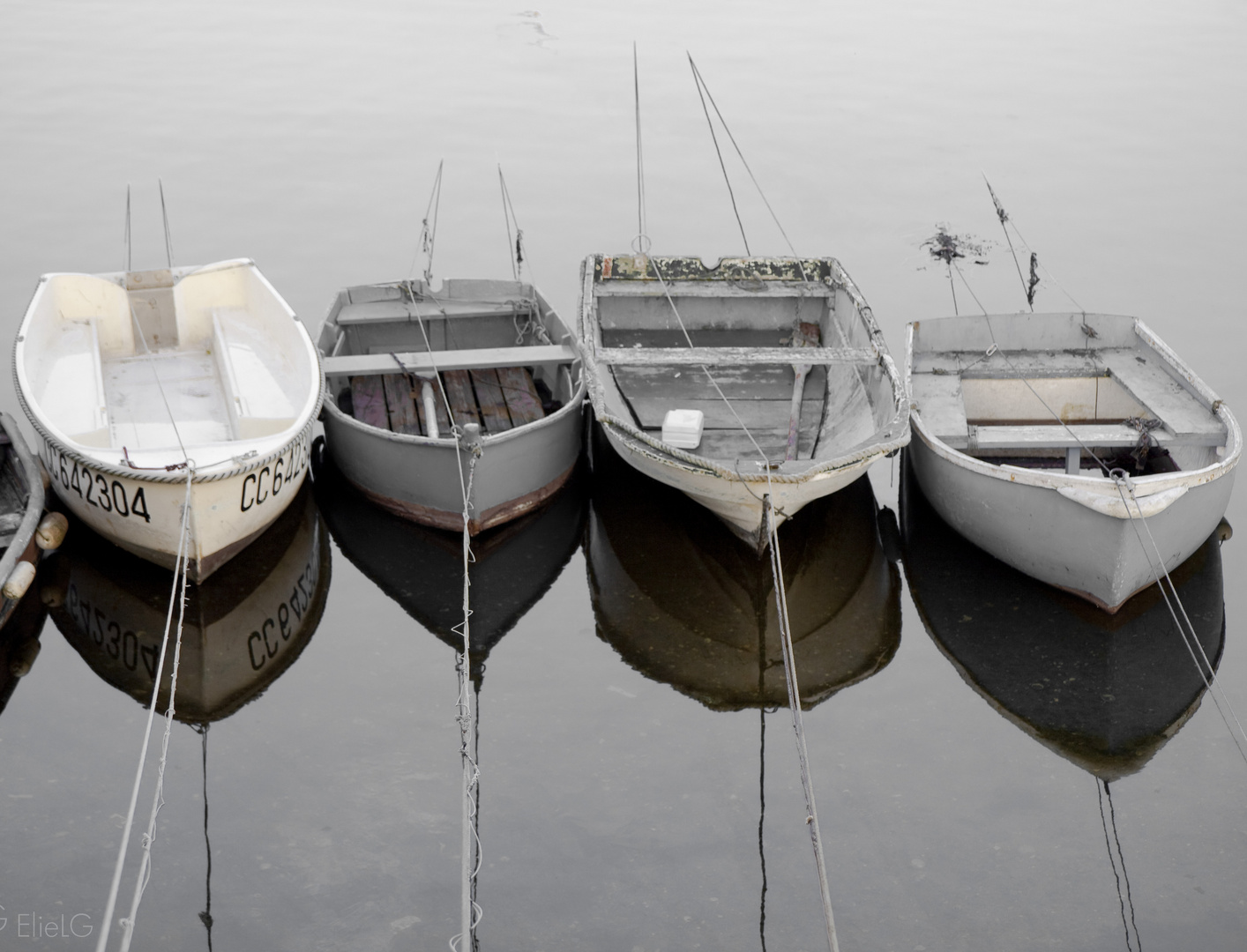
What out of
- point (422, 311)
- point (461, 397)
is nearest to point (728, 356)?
point (461, 397)

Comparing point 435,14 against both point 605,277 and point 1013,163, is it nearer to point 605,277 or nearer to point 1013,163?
point 1013,163

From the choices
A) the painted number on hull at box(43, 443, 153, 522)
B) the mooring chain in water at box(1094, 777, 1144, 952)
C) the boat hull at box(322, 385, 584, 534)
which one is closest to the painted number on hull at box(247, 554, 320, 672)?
the boat hull at box(322, 385, 584, 534)

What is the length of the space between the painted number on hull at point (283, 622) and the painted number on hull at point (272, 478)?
85 centimetres

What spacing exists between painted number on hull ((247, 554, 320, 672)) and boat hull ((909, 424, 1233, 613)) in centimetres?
543

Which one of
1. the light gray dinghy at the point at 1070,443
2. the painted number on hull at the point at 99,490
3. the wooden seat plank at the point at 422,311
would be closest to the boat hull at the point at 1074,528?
the light gray dinghy at the point at 1070,443

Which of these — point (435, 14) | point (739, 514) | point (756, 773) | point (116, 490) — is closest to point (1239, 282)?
point (739, 514)

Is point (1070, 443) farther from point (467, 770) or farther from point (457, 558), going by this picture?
point (467, 770)

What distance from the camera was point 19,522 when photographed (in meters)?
9.59

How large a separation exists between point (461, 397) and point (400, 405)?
61 cm

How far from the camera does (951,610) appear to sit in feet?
32.2

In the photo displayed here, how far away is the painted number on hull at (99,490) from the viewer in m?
9.24

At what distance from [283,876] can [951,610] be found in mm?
5587

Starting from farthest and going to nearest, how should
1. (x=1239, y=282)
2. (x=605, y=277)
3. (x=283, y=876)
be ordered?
(x=1239, y=282) → (x=605, y=277) → (x=283, y=876)

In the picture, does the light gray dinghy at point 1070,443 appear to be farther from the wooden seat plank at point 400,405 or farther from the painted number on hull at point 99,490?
the painted number on hull at point 99,490
